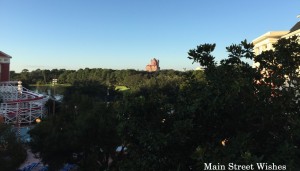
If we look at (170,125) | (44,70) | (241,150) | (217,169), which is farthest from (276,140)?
(44,70)

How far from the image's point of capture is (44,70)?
13675 centimetres

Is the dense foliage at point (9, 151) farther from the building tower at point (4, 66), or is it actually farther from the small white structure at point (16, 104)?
the building tower at point (4, 66)

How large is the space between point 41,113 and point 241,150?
144ft

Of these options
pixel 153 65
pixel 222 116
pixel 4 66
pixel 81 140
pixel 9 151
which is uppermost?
pixel 153 65

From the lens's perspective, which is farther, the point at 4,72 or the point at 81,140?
the point at 4,72

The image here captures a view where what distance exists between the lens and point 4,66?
55.5 metres

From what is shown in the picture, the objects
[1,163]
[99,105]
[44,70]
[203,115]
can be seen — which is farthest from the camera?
[44,70]

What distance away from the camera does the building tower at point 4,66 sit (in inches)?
2162

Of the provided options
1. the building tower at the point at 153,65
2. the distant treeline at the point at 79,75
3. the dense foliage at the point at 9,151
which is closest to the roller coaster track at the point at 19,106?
the dense foliage at the point at 9,151

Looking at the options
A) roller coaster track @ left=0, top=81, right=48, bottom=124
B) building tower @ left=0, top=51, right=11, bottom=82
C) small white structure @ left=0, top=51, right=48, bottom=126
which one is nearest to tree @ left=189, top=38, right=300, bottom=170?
small white structure @ left=0, top=51, right=48, bottom=126

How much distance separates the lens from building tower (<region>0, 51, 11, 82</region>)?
5491 centimetres

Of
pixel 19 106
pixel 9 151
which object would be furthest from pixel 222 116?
pixel 19 106

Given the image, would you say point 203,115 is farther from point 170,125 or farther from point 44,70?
point 44,70

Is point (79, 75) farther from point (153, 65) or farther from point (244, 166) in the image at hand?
point (244, 166)
